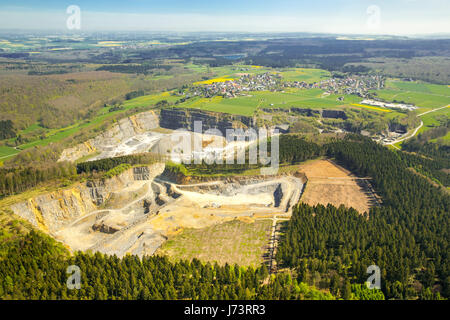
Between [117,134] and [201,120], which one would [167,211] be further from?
[201,120]

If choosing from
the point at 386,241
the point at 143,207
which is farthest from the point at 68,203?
the point at 386,241

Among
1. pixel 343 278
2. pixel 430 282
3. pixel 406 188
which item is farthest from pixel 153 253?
pixel 406 188

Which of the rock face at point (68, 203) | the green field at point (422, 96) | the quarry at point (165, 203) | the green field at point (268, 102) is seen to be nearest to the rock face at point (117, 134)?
the green field at point (268, 102)

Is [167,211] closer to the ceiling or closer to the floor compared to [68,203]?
closer to the floor

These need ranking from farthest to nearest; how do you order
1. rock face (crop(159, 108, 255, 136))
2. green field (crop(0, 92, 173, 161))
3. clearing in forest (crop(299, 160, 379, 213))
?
rock face (crop(159, 108, 255, 136))
green field (crop(0, 92, 173, 161))
clearing in forest (crop(299, 160, 379, 213))

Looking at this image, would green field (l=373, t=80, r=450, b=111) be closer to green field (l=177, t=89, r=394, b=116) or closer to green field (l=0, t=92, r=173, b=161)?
green field (l=177, t=89, r=394, b=116)

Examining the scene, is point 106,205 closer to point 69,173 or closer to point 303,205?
point 69,173

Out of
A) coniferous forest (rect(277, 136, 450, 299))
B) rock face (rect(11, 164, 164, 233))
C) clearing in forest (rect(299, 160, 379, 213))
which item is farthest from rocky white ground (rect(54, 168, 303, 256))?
coniferous forest (rect(277, 136, 450, 299))
